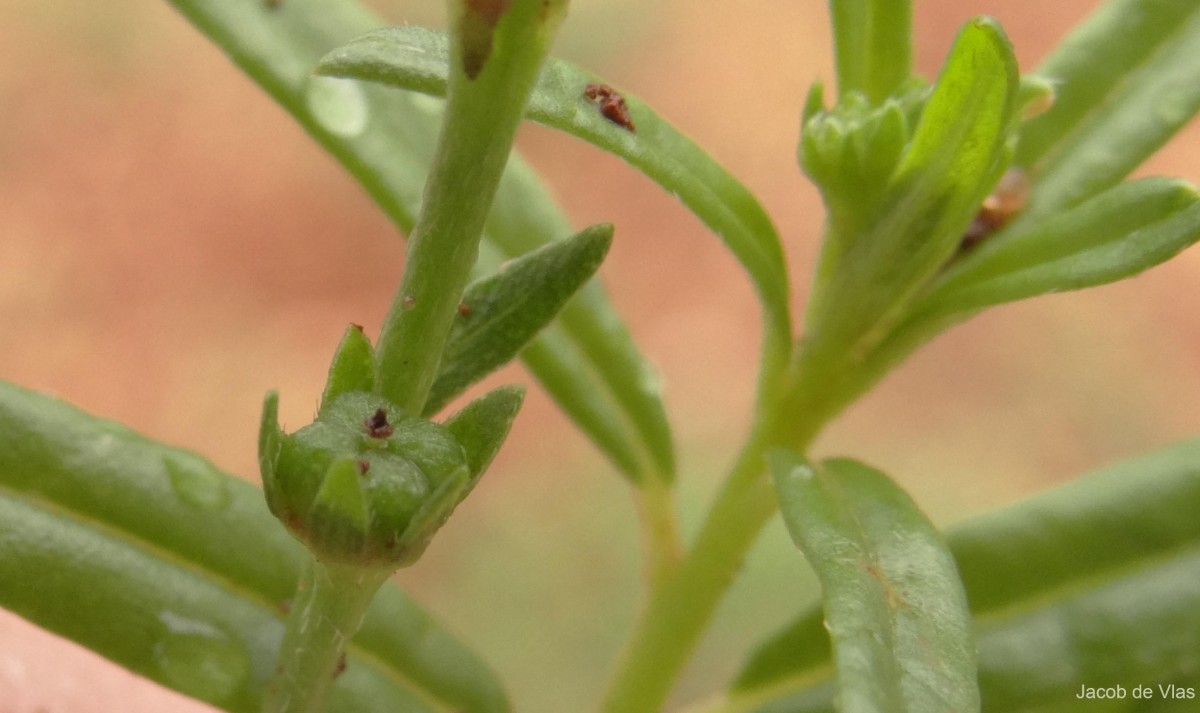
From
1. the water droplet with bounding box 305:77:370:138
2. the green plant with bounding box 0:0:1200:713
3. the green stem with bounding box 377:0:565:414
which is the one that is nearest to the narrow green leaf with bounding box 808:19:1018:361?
the green plant with bounding box 0:0:1200:713

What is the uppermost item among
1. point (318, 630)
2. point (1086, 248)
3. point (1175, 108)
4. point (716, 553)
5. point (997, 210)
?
point (1175, 108)

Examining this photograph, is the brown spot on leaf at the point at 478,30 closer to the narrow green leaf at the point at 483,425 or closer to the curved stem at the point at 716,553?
the narrow green leaf at the point at 483,425

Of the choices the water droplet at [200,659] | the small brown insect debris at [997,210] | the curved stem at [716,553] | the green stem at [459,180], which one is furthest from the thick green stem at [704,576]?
the green stem at [459,180]

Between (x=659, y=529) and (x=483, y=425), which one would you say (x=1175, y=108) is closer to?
(x=659, y=529)

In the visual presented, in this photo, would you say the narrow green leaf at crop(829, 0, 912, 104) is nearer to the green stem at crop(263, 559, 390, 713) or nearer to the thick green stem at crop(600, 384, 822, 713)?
the thick green stem at crop(600, 384, 822, 713)

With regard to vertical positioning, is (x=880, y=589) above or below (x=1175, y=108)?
below

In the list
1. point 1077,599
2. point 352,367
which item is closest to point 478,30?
point 352,367

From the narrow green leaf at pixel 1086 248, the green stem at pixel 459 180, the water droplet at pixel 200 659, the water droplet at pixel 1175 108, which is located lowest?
the water droplet at pixel 200 659
